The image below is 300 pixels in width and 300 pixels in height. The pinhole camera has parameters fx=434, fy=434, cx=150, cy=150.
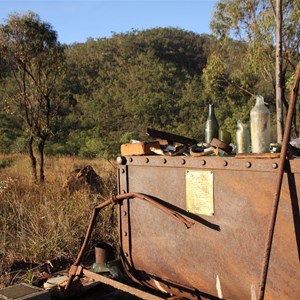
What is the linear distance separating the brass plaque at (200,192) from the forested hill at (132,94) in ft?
77.4

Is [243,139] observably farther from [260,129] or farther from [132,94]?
[132,94]

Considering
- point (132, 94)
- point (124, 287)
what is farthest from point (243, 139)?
point (132, 94)

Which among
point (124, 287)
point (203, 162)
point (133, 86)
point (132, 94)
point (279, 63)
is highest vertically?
point (133, 86)

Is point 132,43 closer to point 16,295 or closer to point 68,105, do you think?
point 68,105

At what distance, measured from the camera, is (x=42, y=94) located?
410 inches

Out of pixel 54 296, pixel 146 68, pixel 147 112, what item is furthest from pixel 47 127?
pixel 146 68

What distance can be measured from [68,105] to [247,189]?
3890cm

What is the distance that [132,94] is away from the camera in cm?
4284

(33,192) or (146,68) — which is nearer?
(33,192)

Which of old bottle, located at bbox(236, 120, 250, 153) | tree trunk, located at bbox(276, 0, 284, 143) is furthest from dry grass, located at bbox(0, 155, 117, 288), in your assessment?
tree trunk, located at bbox(276, 0, 284, 143)

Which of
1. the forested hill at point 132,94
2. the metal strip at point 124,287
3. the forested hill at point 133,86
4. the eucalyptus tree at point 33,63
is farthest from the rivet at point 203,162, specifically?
the forested hill at point 133,86

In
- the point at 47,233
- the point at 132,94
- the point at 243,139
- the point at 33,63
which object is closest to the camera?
the point at 243,139

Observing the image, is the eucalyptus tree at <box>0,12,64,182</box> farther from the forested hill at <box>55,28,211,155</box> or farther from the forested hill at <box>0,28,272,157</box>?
the forested hill at <box>55,28,211,155</box>

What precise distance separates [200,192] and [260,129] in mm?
482
